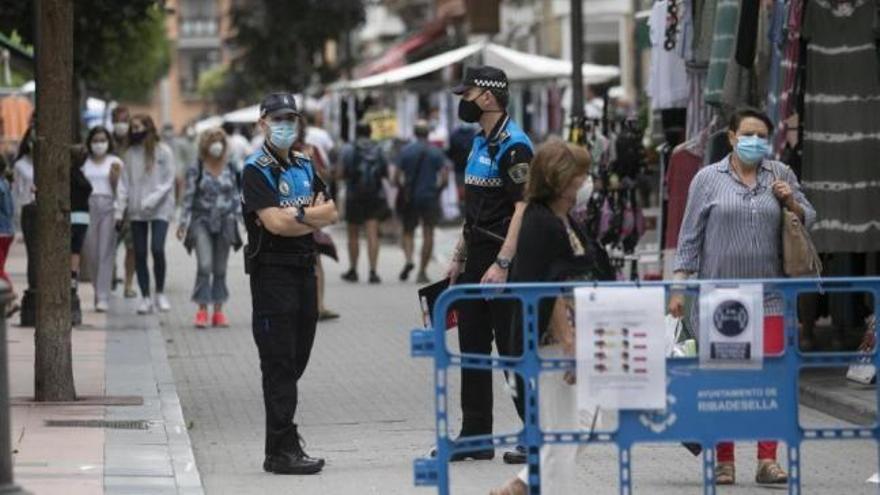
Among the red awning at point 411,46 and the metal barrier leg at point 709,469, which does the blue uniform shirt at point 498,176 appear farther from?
the red awning at point 411,46

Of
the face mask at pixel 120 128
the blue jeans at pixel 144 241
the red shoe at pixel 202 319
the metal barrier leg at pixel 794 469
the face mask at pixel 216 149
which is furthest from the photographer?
the face mask at pixel 120 128

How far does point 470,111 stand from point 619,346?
3.25 metres

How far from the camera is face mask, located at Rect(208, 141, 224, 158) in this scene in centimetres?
1852

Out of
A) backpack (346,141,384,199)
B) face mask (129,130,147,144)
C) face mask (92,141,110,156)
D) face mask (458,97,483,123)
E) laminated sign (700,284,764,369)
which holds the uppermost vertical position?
face mask (458,97,483,123)

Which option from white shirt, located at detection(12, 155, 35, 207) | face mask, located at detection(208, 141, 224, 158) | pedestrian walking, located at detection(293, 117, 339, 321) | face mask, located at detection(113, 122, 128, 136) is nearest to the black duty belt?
pedestrian walking, located at detection(293, 117, 339, 321)

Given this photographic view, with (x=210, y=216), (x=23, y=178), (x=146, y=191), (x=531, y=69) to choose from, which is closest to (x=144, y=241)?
(x=146, y=191)

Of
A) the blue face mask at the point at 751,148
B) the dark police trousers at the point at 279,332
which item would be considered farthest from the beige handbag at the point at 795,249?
the dark police trousers at the point at 279,332

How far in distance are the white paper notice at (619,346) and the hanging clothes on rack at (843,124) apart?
5774 millimetres

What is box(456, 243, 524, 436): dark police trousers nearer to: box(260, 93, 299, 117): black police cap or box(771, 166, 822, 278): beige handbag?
box(260, 93, 299, 117): black police cap

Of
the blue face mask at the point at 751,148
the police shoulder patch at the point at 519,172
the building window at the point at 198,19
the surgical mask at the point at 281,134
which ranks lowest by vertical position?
the police shoulder patch at the point at 519,172

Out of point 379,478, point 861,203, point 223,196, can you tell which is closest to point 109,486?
point 379,478

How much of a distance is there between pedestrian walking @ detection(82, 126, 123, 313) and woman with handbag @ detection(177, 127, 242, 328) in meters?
0.84

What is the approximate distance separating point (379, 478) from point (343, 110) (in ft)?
80.9

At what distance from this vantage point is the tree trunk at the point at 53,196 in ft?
40.5
